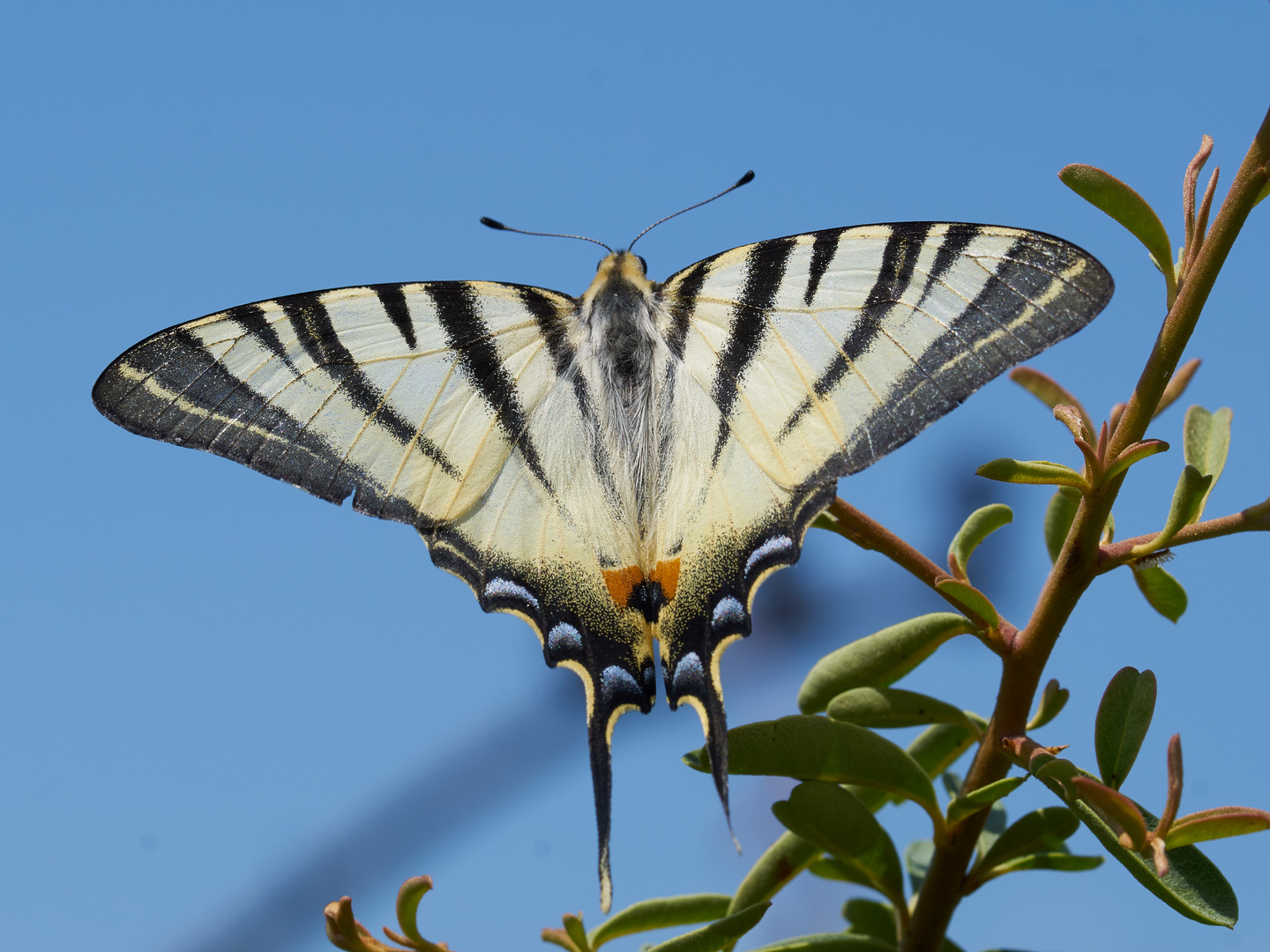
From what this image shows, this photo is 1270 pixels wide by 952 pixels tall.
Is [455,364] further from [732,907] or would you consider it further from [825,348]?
[732,907]

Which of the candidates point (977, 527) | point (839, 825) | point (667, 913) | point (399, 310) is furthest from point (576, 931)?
point (399, 310)

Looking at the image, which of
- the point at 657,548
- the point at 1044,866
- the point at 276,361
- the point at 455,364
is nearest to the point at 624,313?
the point at 455,364

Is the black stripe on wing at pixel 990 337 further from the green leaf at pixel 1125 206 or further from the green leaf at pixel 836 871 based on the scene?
the green leaf at pixel 836 871

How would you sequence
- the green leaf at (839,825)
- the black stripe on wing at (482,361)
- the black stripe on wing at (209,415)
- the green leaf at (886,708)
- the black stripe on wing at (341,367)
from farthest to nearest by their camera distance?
1. the black stripe on wing at (482,361)
2. the black stripe on wing at (341,367)
3. the black stripe on wing at (209,415)
4. the green leaf at (886,708)
5. the green leaf at (839,825)

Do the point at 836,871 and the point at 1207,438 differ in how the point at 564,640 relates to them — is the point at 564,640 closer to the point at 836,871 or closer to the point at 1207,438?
the point at 836,871

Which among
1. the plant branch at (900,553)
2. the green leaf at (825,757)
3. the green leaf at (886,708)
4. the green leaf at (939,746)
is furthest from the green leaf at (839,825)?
the plant branch at (900,553)

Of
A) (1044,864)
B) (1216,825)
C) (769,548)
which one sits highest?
(769,548)

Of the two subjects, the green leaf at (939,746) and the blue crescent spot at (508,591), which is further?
the blue crescent spot at (508,591)
